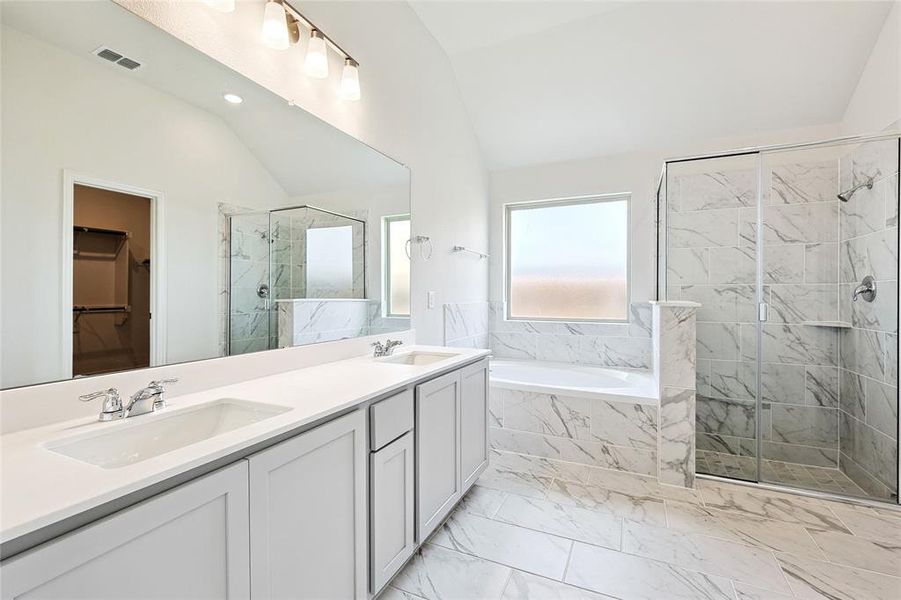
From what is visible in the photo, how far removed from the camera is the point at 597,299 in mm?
3820

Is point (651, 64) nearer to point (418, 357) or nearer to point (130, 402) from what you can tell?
point (418, 357)

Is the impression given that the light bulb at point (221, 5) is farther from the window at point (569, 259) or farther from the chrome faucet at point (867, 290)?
the chrome faucet at point (867, 290)

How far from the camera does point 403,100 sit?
262cm

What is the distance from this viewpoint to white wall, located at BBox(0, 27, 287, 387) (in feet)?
3.20

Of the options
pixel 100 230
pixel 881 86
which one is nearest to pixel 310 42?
pixel 100 230

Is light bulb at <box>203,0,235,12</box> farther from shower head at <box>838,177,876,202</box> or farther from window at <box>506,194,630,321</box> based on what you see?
shower head at <box>838,177,876,202</box>

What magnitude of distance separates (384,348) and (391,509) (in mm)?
939

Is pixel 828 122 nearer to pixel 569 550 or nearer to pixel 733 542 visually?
pixel 733 542

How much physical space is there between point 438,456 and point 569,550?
2.38 ft

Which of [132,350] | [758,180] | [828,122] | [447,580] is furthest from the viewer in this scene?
[828,122]

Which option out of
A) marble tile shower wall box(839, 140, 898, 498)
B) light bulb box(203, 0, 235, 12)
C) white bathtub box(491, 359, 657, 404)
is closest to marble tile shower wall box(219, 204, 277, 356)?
light bulb box(203, 0, 235, 12)

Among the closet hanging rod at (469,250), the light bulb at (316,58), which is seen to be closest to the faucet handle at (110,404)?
the light bulb at (316,58)

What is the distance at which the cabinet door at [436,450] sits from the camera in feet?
5.51

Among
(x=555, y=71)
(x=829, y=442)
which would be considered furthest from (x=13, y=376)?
(x=829, y=442)
